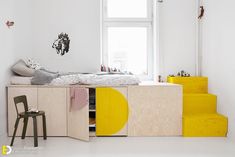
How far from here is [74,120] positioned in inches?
135

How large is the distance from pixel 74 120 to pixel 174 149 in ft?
4.12

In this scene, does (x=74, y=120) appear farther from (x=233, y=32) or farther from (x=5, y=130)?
(x=233, y=32)

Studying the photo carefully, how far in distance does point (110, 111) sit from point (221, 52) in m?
1.65

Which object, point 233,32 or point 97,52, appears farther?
point 97,52

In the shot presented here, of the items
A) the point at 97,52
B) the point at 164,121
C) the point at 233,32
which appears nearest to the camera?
the point at 233,32

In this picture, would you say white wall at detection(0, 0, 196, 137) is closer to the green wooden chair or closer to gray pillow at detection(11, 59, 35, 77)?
gray pillow at detection(11, 59, 35, 77)

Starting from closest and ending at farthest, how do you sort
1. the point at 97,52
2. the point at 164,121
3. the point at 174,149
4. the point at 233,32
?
the point at 174,149
the point at 233,32
the point at 164,121
the point at 97,52

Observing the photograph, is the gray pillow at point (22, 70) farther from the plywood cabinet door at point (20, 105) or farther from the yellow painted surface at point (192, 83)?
→ the yellow painted surface at point (192, 83)

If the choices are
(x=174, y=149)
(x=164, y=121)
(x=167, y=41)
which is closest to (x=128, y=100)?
(x=164, y=121)

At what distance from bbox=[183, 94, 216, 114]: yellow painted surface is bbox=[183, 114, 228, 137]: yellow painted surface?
1.07 ft

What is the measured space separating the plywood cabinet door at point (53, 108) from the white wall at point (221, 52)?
206cm

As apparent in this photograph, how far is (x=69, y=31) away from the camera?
170 inches

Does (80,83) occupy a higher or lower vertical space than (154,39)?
lower

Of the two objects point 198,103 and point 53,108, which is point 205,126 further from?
point 53,108
